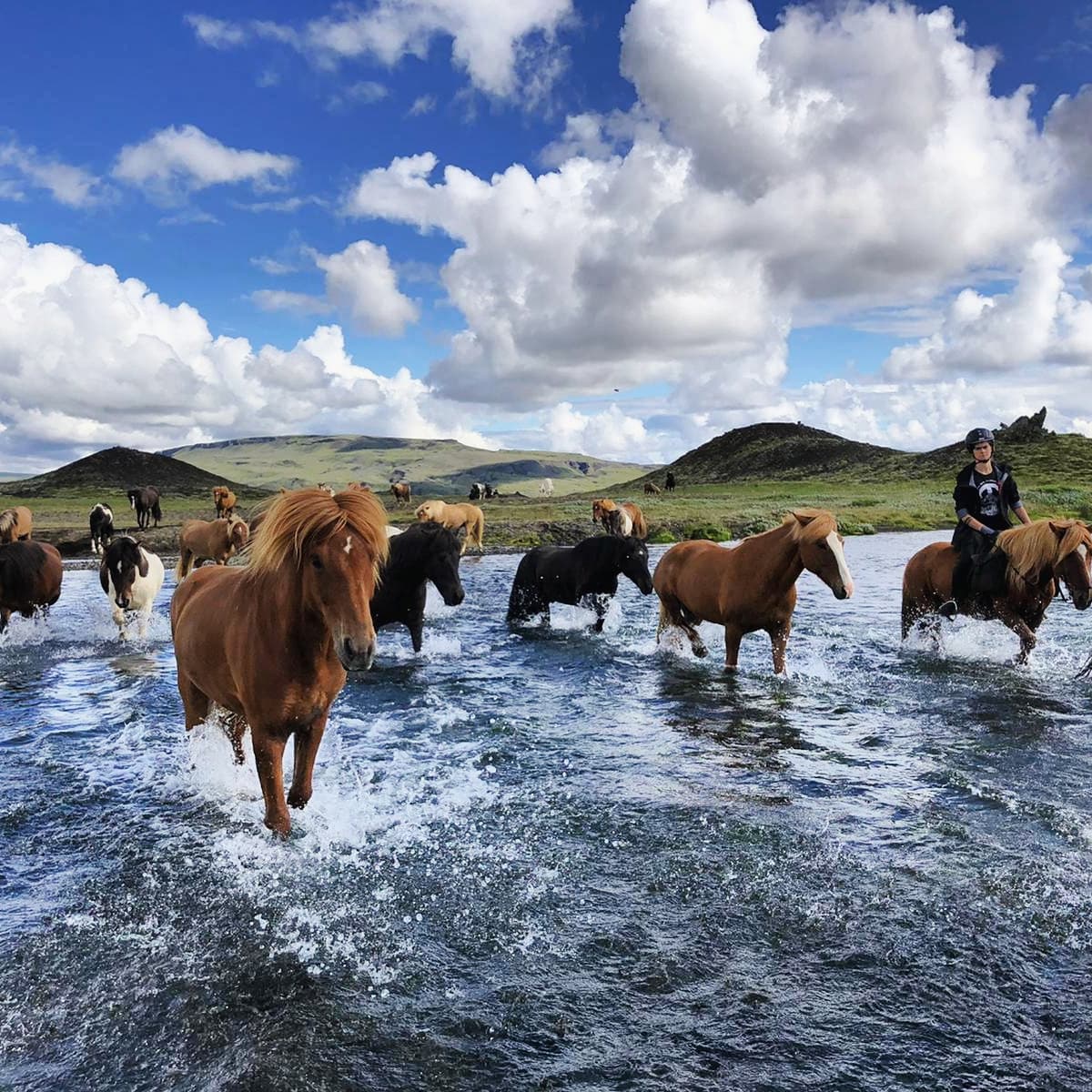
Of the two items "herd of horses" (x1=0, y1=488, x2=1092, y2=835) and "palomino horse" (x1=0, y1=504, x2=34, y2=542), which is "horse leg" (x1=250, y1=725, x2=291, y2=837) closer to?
"herd of horses" (x1=0, y1=488, x2=1092, y2=835)

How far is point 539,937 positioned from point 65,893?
3.13 metres

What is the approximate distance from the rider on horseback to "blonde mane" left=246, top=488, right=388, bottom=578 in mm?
9576

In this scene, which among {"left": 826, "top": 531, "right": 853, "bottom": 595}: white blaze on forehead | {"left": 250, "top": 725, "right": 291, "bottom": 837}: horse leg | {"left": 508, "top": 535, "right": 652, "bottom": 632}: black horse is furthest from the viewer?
{"left": 508, "top": 535, "right": 652, "bottom": 632}: black horse

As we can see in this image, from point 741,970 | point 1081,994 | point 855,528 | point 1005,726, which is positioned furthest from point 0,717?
point 855,528

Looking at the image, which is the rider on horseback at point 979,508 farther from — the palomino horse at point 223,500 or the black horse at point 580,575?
the palomino horse at point 223,500

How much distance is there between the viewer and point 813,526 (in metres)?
9.69

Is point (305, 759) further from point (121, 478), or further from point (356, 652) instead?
point (121, 478)

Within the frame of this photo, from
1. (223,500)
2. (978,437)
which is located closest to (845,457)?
(223,500)

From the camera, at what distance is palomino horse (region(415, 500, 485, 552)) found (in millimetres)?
25953

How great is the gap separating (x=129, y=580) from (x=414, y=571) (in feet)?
18.7

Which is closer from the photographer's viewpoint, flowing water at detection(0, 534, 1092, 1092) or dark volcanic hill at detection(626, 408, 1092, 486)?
flowing water at detection(0, 534, 1092, 1092)

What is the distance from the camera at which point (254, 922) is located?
15.3ft

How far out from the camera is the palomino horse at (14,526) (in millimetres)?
19875

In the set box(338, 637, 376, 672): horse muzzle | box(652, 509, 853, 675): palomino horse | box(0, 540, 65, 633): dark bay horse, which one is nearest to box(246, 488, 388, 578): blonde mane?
box(338, 637, 376, 672): horse muzzle
